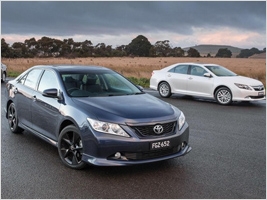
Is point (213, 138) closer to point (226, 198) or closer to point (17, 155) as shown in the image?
point (226, 198)

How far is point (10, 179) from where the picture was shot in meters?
4.43

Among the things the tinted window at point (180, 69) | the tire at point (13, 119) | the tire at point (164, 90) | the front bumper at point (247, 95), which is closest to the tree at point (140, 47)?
the tire at point (164, 90)

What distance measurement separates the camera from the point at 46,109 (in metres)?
5.49

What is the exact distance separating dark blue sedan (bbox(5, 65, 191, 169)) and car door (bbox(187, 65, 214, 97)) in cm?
657

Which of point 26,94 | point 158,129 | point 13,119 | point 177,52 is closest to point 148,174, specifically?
point 158,129

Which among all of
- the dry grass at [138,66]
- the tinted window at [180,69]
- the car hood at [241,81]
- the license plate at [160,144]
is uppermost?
the tinted window at [180,69]

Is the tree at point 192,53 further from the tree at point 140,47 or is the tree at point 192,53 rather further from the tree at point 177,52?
the tree at point 140,47

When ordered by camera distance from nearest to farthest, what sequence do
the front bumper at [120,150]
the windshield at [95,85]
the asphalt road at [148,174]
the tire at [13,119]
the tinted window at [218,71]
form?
the asphalt road at [148,174] → the front bumper at [120,150] → the windshield at [95,85] → the tire at [13,119] → the tinted window at [218,71]

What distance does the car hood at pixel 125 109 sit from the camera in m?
4.50

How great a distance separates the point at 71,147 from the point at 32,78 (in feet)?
7.21

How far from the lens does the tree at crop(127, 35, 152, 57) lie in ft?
275

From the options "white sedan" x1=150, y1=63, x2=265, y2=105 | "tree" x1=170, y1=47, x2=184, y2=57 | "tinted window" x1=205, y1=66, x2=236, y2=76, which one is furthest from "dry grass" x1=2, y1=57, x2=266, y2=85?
"tree" x1=170, y1=47, x2=184, y2=57

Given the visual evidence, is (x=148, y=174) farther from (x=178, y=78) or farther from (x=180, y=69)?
(x=180, y=69)

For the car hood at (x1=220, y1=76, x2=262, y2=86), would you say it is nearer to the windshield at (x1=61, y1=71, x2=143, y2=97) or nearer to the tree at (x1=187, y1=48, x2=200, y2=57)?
the windshield at (x1=61, y1=71, x2=143, y2=97)
